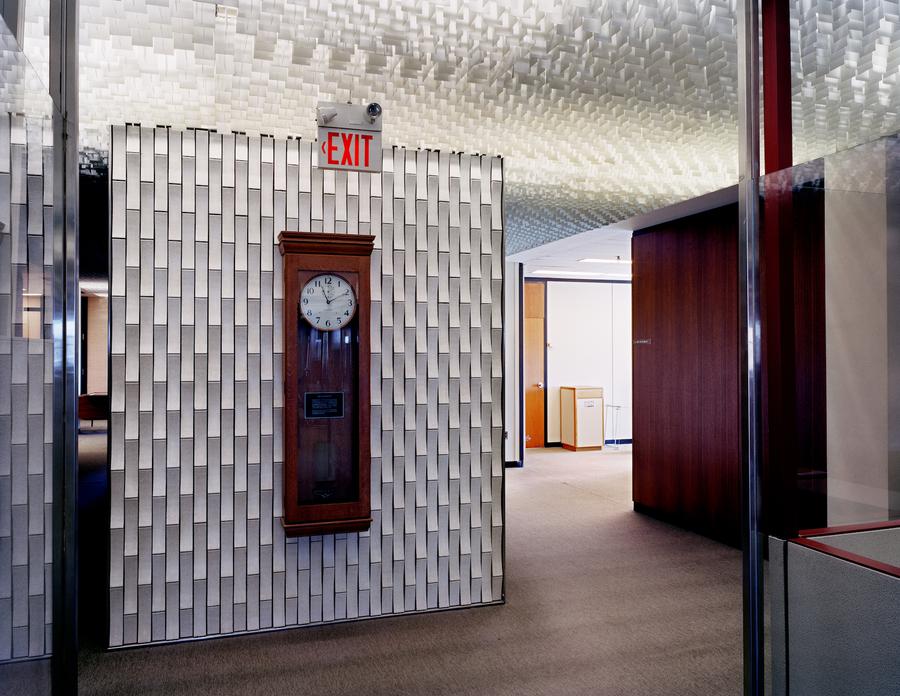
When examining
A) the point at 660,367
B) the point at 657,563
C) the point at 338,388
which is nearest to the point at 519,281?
the point at 660,367

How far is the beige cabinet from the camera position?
10539 millimetres

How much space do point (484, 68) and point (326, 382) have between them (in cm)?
174

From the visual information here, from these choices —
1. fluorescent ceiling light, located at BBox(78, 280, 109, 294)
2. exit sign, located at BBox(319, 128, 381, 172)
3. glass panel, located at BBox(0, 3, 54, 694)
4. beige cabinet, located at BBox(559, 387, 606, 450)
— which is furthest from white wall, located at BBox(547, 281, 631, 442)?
glass panel, located at BBox(0, 3, 54, 694)

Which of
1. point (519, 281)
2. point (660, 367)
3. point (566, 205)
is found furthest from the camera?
point (519, 281)

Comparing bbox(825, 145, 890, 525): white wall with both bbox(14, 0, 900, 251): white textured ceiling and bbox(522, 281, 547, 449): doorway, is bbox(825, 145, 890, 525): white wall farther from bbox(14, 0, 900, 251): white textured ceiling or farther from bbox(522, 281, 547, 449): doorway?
bbox(522, 281, 547, 449): doorway

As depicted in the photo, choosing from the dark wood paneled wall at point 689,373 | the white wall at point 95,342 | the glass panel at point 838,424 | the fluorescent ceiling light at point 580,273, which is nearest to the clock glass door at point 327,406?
the glass panel at point 838,424

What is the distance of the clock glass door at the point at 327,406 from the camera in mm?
3600

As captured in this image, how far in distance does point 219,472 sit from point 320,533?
24.9 inches

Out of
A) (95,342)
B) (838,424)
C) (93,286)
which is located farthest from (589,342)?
(838,424)

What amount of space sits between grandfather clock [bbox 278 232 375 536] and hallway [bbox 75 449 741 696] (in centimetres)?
64

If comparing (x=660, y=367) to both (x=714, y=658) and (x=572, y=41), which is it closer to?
(x=714, y=658)

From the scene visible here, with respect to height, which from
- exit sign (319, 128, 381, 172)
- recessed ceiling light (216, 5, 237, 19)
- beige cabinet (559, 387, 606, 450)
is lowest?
beige cabinet (559, 387, 606, 450)

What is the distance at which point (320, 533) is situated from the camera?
11.8 ft

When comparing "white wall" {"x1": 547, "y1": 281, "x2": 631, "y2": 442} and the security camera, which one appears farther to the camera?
"white wall" {"x1": 547, "y1": 281, "x2": 631, "y2": 442}
